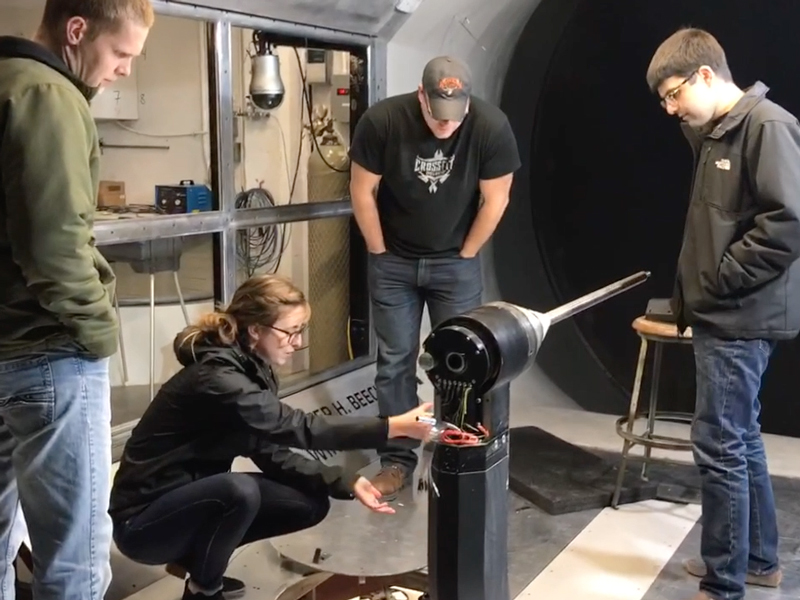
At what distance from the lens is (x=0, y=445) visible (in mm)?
1758

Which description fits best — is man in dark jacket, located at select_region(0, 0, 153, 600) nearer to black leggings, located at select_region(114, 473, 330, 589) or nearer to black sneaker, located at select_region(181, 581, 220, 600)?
black leggings, located at select_region(114, 473, 330, 589)

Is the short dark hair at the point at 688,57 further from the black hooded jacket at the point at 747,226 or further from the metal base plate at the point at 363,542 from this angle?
the metal base plate at the point at 363,542

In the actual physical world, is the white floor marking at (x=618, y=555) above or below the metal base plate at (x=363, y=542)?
below

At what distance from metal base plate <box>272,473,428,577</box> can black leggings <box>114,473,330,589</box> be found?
331mm

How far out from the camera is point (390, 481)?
3145mm

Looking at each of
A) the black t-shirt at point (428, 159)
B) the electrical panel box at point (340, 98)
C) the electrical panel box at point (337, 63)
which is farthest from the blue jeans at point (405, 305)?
the electrical panel box at point (337, 63)

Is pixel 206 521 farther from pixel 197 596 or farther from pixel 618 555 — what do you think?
pixel 618 555

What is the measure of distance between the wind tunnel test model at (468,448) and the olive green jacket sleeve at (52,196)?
65 centimetres

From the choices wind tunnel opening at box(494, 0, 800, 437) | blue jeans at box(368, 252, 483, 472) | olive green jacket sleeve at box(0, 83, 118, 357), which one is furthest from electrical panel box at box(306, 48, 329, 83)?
olive green jacket sleeve at box(0, 83, 118, 357)

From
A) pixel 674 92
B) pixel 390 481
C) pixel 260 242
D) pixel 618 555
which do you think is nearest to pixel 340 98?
pixel 260 242

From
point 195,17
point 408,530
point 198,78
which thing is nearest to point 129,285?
point 198,78

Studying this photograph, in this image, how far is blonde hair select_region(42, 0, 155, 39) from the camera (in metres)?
1.61

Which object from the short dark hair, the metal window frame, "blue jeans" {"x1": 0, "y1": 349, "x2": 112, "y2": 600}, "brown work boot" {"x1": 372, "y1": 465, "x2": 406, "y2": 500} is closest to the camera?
"blue jeans" {"x1": 0, "y1": 349, "x2": 112, "y2": 600}

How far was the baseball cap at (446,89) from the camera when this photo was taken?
295 cm
